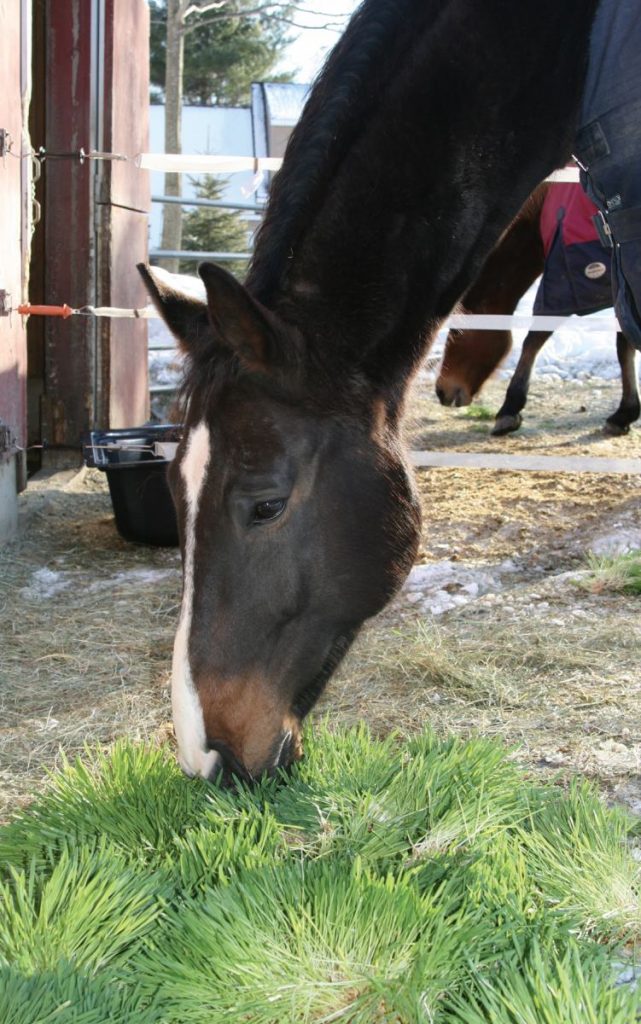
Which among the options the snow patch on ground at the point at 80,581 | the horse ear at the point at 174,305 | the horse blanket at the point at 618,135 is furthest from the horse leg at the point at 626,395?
the horse ear at the point at 174,305

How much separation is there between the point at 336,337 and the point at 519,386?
16.2 ft

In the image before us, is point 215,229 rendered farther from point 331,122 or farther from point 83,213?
point 331,122

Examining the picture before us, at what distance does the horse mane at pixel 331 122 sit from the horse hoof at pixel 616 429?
5.03 meters

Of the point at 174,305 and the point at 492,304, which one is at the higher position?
the point at 492,304

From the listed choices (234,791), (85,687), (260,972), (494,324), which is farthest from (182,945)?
(494,324)

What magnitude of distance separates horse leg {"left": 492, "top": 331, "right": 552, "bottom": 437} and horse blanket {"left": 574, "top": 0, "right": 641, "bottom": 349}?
452 cm

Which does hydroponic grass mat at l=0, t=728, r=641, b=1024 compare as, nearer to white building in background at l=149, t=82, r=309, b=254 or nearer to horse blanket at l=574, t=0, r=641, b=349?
horse blanket at l=574, t=0, r=641, b=349

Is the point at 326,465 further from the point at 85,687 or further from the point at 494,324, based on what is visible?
the point at 494,324

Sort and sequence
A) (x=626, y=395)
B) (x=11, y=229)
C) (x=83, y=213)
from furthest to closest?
(x=626, y=395)
(x=83, y=213)
(x=11, y=229)

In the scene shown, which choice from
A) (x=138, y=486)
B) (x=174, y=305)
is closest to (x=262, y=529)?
(x=174, y=305)

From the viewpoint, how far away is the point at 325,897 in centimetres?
143

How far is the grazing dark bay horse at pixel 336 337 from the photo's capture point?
1.78 meters

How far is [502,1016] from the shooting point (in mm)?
1227

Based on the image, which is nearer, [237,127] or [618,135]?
[618,135]
